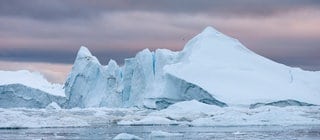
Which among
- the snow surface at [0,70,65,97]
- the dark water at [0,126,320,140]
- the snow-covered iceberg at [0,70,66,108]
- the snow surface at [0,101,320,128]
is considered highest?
the snow surface at [0,70,65,97]

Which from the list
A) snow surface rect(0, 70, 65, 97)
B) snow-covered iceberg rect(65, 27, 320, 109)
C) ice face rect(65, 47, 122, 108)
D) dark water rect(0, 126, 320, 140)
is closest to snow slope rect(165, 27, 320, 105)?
snow-covered iceberg rect(65, 27, 320, 109)

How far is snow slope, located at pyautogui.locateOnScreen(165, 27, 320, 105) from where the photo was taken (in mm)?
45344

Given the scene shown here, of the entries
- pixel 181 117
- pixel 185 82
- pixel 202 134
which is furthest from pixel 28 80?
pixel 202 134

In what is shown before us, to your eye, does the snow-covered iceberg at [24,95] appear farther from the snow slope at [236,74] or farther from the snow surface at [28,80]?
the snow slope at [236,74]

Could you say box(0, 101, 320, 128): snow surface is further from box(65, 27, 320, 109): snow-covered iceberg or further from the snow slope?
box(65, 27, 320, 109): snow-covered iceberg

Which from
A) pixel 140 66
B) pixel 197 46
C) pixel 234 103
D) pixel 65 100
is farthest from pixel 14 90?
pixel 234 103

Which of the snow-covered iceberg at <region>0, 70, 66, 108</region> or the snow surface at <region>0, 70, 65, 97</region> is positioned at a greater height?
the snow surface at <region>0, 70, 65, 97</region>

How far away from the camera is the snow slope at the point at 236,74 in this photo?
45.3 m

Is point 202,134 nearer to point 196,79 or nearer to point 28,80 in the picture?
point 196,79

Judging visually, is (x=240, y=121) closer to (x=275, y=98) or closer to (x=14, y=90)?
(x=275, y=98)

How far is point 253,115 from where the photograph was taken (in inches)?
1569

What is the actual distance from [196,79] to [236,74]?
11.3 feet

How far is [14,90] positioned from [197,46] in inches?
557

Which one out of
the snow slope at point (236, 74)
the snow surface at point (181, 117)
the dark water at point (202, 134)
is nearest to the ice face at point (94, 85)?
the snow slope at point (236, 74)
